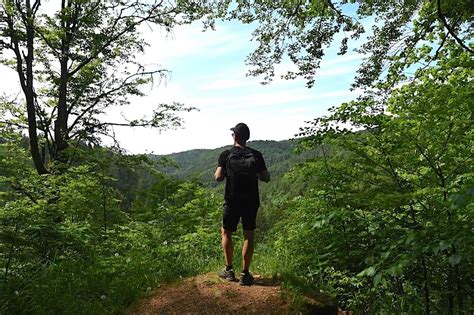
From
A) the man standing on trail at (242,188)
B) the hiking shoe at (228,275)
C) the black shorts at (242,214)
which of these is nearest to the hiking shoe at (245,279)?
the man standing on trail at (242,188)

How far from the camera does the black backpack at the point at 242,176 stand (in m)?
4.98

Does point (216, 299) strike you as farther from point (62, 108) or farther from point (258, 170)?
point (62, 108)

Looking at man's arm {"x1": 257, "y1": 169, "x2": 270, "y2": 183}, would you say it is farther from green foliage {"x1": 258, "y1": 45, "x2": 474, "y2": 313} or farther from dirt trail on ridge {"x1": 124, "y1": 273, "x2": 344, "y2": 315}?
dirt trail on ridge {"x1": 124, "y1": 273, "x2": 344, "y2": 315}

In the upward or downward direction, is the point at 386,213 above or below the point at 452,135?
below

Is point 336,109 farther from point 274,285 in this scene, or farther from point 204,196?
point 204,196

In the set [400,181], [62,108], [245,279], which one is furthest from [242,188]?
[62,108]

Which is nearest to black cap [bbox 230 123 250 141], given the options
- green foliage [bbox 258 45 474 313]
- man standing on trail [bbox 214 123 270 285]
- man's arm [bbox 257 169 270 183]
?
man standing on trail [bbox 214 123 270 285]

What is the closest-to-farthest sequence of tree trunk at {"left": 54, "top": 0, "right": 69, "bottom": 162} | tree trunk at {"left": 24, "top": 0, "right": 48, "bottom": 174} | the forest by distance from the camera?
1. the forest
2. tree trunk at {"left": 24, "top": 0, "right": 48, "bottom": 174}
3. tree trunk at {"left": 54, "top": 0, "right": 69, "bottom": 162}

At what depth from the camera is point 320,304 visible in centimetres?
437

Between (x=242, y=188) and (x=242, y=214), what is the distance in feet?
1.10

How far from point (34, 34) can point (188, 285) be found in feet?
31.5

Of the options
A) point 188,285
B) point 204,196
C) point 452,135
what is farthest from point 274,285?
point 204,196

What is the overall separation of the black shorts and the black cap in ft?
2.88

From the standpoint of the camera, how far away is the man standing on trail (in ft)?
16.4
